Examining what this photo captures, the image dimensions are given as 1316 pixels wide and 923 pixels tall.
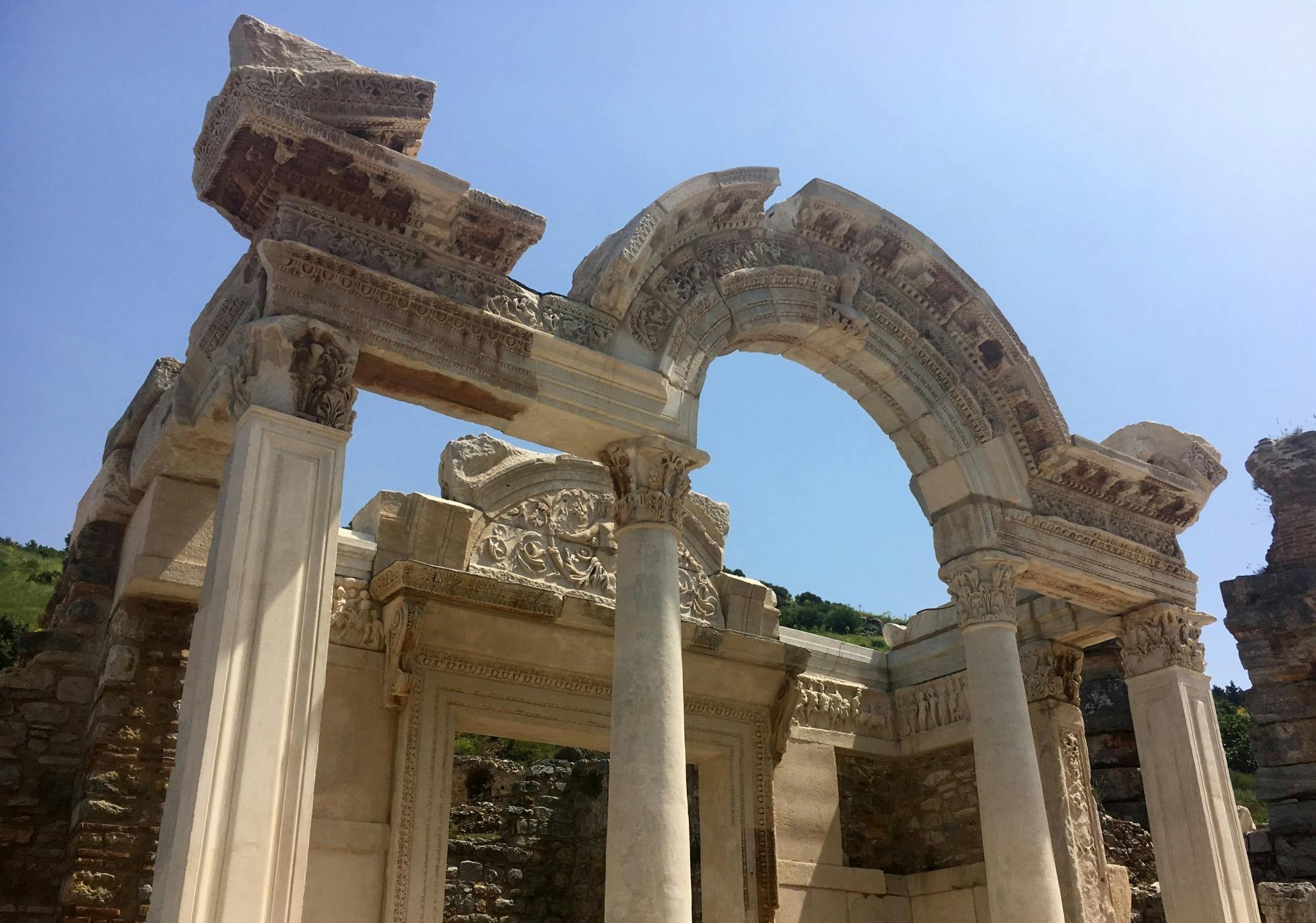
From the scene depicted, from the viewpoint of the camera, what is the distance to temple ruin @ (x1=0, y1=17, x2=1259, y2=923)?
6.43m

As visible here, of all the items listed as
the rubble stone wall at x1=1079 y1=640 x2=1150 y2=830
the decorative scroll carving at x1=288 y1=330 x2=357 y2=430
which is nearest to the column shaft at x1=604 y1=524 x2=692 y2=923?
the decorative scroll carving at x1=288 y1=330 x2=357 y2=430

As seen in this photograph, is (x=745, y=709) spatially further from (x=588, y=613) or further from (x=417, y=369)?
(x=417, y=369)

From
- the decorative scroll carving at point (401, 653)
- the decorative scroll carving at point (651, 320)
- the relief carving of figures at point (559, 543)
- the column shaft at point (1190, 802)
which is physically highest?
the decorative scroll carving at point (651, 320)

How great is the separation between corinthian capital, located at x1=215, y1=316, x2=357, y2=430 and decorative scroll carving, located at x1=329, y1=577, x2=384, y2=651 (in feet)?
8.72

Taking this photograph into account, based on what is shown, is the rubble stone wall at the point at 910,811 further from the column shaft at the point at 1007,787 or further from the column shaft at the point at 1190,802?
the column shaft at the point at 1007,787

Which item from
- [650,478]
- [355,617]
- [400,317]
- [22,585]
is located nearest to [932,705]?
[650,478]

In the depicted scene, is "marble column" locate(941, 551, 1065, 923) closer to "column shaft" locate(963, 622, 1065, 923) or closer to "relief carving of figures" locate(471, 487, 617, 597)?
"column shaft" locate(963, 622, 1065, 923)

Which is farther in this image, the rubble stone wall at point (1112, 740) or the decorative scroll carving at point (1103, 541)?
the rubble stone wall at point (1112, 740)

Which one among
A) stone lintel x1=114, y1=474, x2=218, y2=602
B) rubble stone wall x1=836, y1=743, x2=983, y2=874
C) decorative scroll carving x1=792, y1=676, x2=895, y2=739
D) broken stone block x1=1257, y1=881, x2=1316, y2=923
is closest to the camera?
stone lintel x1=114, y1=474, x2=218, y2=602

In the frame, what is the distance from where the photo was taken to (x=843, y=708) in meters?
12.0

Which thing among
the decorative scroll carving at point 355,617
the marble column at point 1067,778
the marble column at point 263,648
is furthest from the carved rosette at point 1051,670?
the marble column at point 263,648

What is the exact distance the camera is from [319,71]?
22.7 feet

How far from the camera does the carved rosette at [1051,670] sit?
11.0 meters

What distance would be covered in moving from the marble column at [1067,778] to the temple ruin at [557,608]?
4cm
